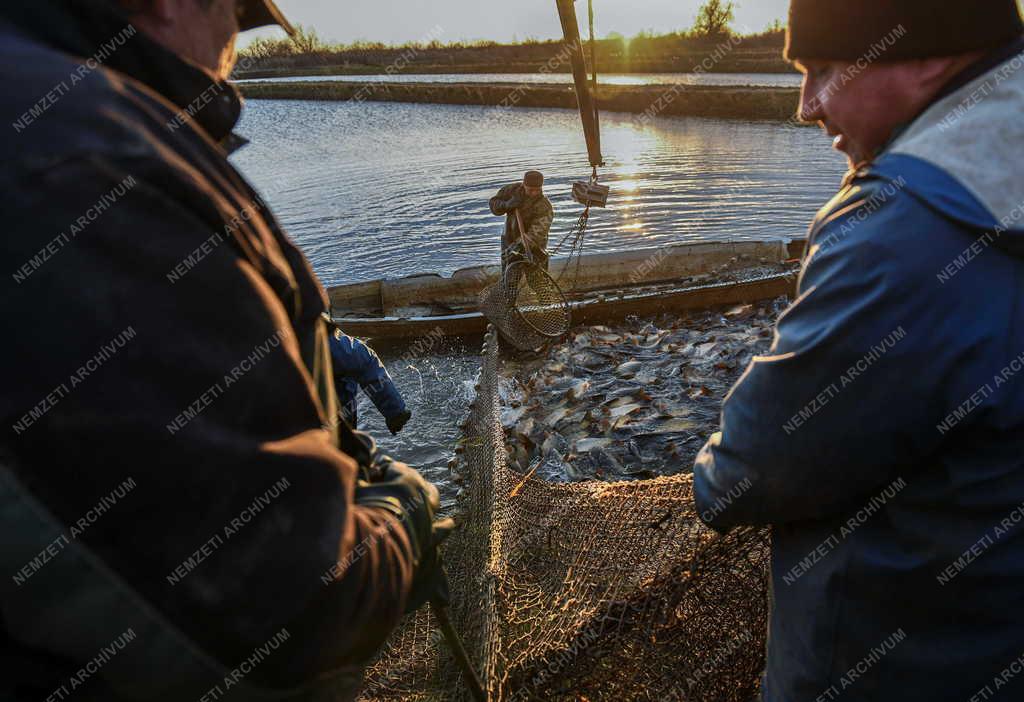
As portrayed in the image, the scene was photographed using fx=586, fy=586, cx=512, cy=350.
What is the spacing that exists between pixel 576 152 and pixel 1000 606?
2888 centimetres

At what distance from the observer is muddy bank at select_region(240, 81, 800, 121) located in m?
35.2

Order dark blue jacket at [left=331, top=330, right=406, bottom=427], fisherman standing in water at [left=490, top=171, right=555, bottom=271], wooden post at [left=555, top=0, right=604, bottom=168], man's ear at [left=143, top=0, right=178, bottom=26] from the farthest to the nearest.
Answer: fisherman standing in water at [left=490, top=171, right=555, bottom=271]
wooden post at [left=555, top=0, right=604, bottom=168]
dark blue jacket at [left=331, top=330, right=406, bottom=427]
man's ear at [left=143, top=0, right=178, bottom=26]

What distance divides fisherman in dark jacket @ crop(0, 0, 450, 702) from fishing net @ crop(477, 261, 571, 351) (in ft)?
23.4

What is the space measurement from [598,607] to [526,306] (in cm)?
623

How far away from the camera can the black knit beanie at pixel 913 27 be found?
129 cm

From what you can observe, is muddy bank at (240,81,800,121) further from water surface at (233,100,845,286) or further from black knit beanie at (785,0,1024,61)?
black knit beanie at (785,0,1024,61)

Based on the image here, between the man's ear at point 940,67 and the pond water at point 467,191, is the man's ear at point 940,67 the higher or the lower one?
the higher one

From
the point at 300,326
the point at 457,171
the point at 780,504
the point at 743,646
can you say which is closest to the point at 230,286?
the point at 300,326

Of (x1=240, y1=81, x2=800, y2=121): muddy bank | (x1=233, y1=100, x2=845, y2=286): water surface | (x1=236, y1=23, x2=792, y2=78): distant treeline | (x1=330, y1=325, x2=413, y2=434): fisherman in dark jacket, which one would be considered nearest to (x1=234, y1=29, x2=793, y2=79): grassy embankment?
(x1=236, y1=23, x2=792, y2=78): distant treeline

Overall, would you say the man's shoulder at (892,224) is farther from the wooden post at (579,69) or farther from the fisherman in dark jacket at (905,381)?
the wooden post at (579,69)

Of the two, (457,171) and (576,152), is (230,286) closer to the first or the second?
(457,171)

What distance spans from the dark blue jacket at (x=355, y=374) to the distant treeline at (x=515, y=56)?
186ft

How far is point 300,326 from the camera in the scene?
1.16 m

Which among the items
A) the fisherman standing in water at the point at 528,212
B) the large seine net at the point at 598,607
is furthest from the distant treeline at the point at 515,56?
the large seine net at the point at 598,607
